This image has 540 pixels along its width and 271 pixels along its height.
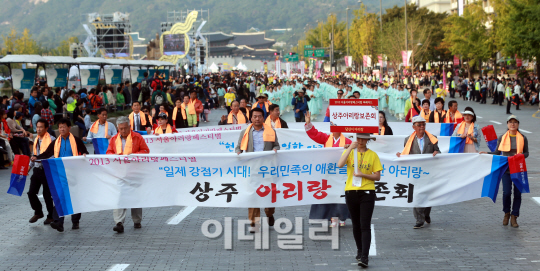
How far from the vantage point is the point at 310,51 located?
84188 mm

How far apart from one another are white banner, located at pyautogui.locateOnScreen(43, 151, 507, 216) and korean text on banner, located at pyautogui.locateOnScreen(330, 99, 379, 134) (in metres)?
1.15

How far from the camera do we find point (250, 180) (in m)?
8.55

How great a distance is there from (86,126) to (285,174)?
13.3 metres

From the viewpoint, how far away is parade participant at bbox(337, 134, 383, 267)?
671cm

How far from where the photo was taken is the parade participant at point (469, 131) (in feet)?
33.8

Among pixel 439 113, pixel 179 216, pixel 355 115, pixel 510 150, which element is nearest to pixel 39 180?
pixel 179 216

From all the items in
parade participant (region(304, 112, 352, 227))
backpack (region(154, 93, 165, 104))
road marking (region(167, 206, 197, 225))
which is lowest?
road marking (region(167, 206, 197, 225))

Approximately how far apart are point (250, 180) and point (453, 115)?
20.8 feet

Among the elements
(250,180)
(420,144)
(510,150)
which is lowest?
(250,180)

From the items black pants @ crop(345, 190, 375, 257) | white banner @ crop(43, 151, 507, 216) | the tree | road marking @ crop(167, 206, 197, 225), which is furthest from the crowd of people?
the tree

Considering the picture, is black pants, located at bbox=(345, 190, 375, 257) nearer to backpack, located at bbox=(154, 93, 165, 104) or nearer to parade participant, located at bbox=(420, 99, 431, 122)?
parade participant, located at bbox=(420, 99, 431, 122)

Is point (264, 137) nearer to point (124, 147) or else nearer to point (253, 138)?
point (253, 138)

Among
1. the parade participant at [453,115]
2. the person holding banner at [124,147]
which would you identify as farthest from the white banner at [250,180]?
the parade participant at [453,115]

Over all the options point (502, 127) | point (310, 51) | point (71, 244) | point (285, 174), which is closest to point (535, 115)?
point (502, 127)
